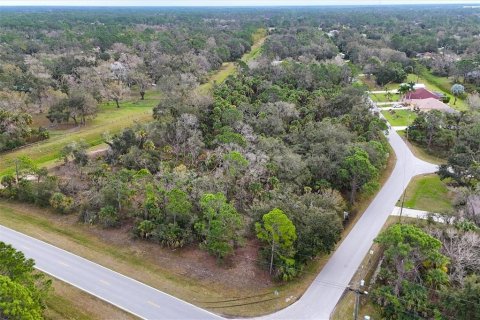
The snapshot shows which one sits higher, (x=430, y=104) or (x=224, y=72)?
(x=224, y=72)

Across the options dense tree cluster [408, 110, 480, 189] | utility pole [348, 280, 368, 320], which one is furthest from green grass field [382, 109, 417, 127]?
utility pole [348, 280, 368, 320]

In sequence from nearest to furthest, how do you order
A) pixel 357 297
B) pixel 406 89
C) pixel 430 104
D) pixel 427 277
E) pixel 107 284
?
pixel 427 277 < pixel 357 297 < pixel 107 284 < pixel 430 104 < pixel 406 89

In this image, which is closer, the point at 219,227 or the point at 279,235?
the point at 279,235

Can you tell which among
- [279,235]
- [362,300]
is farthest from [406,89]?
[279,235]

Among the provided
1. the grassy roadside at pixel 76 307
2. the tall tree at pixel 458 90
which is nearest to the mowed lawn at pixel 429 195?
the grassy roadside at pixel 76 307

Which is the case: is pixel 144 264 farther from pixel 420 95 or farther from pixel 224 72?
pixel 224 72

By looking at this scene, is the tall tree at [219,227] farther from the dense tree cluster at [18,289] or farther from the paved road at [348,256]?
the dense tree cluster at [18,289]
